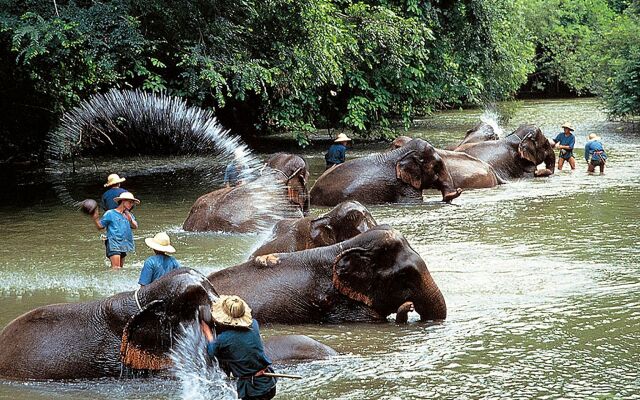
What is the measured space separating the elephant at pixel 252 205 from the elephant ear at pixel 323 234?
3423mm

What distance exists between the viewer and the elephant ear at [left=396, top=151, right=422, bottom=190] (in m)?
17.4

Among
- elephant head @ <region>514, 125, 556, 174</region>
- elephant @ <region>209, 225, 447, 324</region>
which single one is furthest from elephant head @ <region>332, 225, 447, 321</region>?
elephant head @ <region>514, 125, 556, 174</region>

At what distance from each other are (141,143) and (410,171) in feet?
37.1

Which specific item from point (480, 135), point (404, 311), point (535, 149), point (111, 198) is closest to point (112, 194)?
point (111, 198)

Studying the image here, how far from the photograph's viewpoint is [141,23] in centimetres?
1866

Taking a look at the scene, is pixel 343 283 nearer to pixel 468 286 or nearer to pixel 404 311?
pixel 404 311

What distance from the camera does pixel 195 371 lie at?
759 cm

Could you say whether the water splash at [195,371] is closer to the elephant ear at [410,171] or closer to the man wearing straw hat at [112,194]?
the man wearing straw hat at [112,194]

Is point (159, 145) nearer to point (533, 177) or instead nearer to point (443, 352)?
point (533, 177)

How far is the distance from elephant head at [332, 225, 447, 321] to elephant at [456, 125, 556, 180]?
1150 centimetres

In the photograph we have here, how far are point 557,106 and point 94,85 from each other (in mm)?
29678

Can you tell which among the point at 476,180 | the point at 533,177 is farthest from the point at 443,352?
the point at 533,177

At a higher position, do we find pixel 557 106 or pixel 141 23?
pixel 141 23

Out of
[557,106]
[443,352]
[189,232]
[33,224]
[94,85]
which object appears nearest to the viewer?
[443,352]
